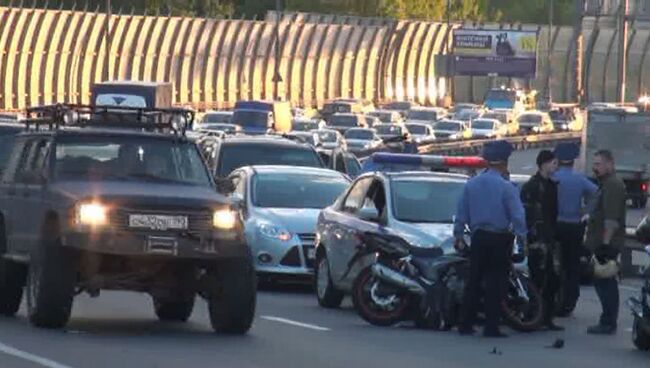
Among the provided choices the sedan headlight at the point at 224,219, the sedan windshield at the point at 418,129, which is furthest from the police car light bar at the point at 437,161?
the sedan windshield at the point at 418,129

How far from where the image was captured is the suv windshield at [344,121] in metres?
91.2

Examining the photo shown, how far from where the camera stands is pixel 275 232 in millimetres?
27312

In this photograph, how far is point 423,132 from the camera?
296ft

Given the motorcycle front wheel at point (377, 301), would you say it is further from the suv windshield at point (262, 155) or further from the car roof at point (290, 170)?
the suv windshield at point (262, 155)

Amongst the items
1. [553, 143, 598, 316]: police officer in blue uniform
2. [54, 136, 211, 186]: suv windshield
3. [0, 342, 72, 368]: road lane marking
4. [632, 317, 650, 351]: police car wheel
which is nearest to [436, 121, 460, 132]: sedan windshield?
[553, 143, 598, 316]: police officer in blue uniform

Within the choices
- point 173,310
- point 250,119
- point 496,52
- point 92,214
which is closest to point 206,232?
point 92,214

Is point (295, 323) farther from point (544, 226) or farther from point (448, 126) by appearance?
point (448, 126)

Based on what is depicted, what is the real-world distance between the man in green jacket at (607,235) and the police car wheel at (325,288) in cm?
321

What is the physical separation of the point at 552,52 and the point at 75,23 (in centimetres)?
5397

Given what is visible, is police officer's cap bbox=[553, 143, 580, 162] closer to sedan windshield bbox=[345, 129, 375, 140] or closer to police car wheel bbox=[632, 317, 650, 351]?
police car wheel bbox=[632, 317, 650, 351]

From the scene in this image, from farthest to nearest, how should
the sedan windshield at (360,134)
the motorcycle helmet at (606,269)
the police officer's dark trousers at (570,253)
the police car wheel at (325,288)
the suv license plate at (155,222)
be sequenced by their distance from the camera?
the sedan windshield at (360,134)
the police car wheel at (325,288)
the police officer's dark trousers at (570,253)
the motorcycle helmet at (606,269)
the suv license plate at (155,222)

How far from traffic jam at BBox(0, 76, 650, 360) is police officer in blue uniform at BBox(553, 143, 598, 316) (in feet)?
2.10

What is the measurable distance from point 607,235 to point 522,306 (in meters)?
1.10

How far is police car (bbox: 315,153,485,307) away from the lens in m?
23.8
